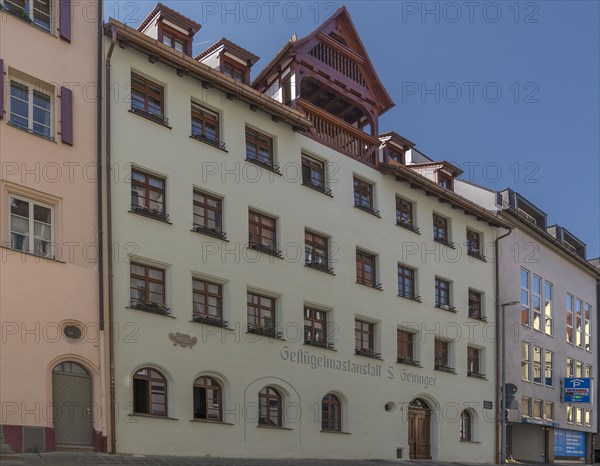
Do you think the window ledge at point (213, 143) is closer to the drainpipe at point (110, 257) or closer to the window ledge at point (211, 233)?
the window ledge at point (211, 233)

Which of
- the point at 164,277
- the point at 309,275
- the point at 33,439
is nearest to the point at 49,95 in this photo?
the point at 164,277

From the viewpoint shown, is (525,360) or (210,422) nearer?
(210,422)

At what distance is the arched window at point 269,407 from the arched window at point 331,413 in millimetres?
1991

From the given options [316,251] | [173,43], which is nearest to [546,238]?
[316,251]

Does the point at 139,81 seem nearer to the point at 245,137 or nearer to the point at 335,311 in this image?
the point at 245,137

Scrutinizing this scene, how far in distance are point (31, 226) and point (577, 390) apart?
29986 millimetres

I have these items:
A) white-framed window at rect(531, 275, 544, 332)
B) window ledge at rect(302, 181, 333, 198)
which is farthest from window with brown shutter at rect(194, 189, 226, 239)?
white-framed window at rect(531, 275, 544, 332)

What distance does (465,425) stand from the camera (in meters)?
32.0

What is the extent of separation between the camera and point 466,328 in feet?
107

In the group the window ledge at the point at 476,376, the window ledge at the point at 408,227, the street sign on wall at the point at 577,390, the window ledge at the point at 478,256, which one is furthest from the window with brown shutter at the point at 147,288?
the street sign on wall at the point at 577,390

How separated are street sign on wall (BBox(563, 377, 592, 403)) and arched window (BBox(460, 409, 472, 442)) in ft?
32.1

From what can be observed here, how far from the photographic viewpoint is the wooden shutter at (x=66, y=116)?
19.9m

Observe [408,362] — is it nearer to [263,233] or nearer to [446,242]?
[446,242]

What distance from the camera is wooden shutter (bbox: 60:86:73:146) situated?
19938mm
